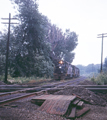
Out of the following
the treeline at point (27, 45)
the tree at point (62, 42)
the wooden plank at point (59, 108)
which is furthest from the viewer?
the tree at point (62, 42)

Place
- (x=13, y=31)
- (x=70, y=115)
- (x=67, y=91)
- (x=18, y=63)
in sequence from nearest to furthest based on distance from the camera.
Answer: (x=70, y=115), (x=67, y=91), (x=18, y=63), (x=13, y=31)

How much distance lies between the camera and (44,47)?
2617cm

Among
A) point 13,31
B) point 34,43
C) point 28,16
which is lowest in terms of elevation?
point 34,43

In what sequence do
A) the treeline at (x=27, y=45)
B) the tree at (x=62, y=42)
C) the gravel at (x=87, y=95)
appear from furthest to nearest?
the tree at (x=62, y=42)
the treeline at (x=27, y=45)
the gravel at (x=87, y=95)

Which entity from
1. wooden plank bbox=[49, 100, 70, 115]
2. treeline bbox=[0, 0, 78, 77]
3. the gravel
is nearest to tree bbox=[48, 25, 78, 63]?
treeline bbox=[0, 0, 78, 77]

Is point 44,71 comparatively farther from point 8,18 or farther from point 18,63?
point 8,18

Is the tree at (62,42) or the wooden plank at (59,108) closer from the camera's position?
the wooden plank at (59,108)

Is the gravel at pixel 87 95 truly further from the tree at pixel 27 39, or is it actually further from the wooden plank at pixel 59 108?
the tree at pixel 27 39

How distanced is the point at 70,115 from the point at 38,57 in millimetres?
21901

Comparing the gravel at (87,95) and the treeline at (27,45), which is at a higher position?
the treeline at (27,45)

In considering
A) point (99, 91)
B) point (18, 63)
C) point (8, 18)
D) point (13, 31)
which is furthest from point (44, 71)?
point (99, 91)

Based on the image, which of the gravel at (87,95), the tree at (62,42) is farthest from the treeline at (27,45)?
the gravel at (87,95)

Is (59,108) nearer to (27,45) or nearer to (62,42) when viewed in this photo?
→ (27,45)

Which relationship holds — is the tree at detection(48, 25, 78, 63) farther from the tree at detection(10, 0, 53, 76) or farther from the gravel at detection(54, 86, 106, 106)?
the gravel at detection(54, 86, 106, 106)
